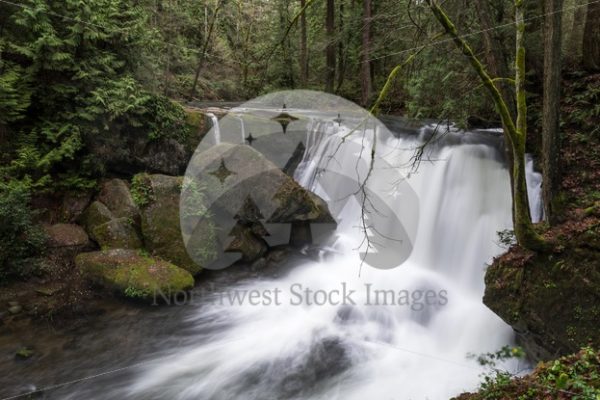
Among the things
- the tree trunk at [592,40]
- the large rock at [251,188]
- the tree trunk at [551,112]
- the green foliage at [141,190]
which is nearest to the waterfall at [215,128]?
the large rock at [251,188]

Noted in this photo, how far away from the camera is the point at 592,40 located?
25.3 feet

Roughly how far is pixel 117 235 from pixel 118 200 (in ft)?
2.88

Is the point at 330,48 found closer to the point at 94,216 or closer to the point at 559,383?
the point at 94,216

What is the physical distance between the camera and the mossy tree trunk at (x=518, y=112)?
13.3ft

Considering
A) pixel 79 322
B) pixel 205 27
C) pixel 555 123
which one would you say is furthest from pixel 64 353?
pixel 205 27

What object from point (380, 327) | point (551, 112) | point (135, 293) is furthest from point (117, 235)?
point (551, 112)

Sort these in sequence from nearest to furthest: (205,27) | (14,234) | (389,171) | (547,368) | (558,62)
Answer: (547,368) < (558,62) < (14,234) < (389,171) < (205,27)

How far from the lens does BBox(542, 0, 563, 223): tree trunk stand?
5.46 meters

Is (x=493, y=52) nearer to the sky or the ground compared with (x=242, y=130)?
nearer to the sky

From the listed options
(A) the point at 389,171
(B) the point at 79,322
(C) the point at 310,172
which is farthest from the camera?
(C) the point at 310,172

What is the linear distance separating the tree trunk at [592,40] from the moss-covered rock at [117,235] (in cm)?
1006

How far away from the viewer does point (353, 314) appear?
7492 mm

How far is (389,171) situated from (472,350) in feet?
18.1

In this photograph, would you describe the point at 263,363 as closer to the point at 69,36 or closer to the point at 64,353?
the point at 64,353
